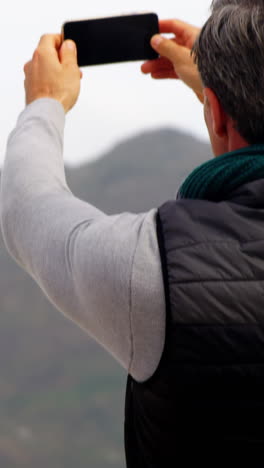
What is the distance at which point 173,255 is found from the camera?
60cm

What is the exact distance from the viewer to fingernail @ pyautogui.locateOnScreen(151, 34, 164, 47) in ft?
3.10

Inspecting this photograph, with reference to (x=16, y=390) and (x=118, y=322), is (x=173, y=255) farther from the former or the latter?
(x=16, y=390)

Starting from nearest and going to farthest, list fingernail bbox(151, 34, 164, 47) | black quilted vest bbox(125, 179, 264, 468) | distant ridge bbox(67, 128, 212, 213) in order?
1. black quilted vest bbox(125, 179, 264, 468)
2. fingernail bbox(151, 34, 164, 47)
3. distant ridge bbox(67, 128, 212, 213)

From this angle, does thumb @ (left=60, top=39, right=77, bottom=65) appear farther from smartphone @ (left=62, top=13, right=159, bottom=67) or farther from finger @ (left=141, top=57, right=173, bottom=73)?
finger @ (left=141, top=57, right=173, bottom=73)

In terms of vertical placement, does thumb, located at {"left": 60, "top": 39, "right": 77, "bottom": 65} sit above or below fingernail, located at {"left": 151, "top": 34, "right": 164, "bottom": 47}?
above

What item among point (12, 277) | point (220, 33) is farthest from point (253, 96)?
point (12, 277)

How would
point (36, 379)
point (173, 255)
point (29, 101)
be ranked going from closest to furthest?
point (173, 255) < point (29, 101) < point (36, 379)

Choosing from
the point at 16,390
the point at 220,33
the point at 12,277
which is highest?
the point at 220,33

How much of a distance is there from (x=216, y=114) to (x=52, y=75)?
0.20 metres

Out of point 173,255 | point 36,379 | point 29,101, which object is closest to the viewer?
point 173,255

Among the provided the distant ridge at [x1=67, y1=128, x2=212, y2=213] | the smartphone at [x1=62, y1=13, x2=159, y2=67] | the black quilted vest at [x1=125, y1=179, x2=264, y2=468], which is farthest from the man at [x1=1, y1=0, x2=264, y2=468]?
the distant ridge at [x1=67, y1=128, x2=212, y2=213]

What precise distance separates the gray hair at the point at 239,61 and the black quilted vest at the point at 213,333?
0.08 m

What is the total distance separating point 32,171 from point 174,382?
228 mm

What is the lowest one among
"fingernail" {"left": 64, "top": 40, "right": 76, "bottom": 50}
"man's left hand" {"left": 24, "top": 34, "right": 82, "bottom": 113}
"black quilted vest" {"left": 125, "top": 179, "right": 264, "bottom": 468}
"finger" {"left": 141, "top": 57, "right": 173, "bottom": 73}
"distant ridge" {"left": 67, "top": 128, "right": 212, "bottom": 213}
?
"distant ridge" {"left": 67, "top": 128, "right": 212, "bottom": 213}
